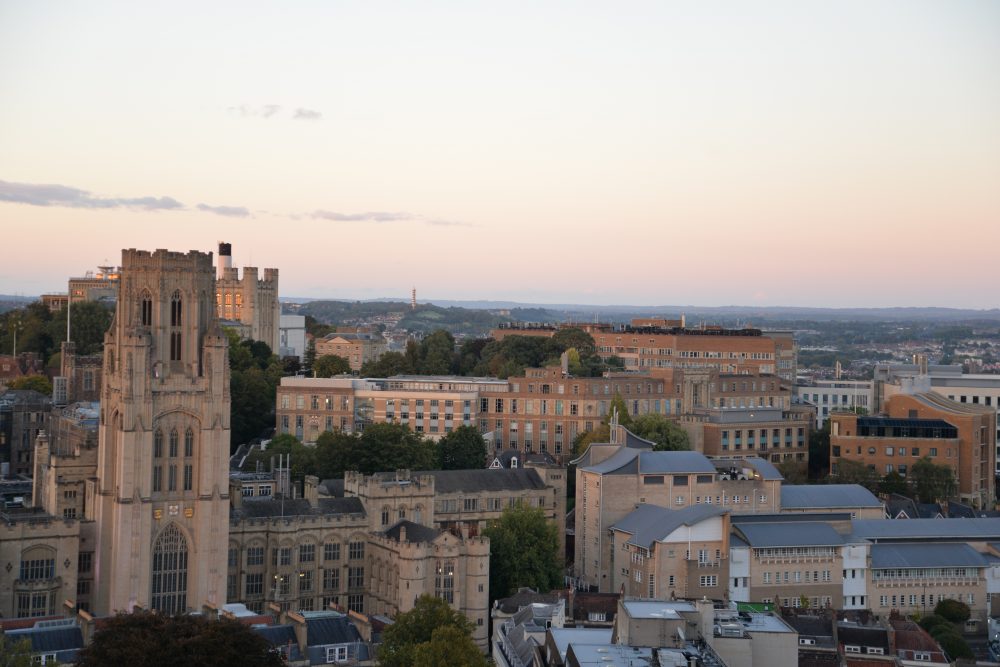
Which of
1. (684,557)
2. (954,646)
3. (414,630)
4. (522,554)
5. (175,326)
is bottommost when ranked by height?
(954,646)

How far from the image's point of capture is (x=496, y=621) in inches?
3607

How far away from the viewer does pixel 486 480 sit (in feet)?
374

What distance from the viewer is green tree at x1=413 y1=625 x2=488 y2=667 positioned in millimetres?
72938

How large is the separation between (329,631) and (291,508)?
21.2 metres

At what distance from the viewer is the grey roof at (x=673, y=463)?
109438 millimetres

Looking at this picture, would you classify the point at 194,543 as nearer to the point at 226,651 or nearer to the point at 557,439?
the point at 226,651

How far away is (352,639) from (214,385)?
70.2 feet

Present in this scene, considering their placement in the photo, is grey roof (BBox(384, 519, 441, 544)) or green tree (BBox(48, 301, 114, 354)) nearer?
grey roof (BBox(384, 519, 441, 544))

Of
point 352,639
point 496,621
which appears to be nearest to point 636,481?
point 496,621

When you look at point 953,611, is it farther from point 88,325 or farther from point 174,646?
point 88,325

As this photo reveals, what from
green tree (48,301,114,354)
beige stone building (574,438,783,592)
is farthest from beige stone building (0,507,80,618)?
green tree (48,301,114,354)

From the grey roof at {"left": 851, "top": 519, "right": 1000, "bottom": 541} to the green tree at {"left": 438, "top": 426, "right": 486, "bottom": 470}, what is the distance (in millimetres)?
34447

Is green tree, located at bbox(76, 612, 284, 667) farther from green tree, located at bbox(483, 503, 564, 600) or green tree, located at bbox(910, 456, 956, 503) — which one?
green tree, located at bbox(910, 456, 956, 503)

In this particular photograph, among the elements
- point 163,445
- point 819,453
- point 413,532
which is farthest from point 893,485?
point 163,445
